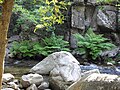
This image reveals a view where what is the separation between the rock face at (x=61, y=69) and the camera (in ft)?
20.4

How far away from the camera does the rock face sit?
6.21 metres

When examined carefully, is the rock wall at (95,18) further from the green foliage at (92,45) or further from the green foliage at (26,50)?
the green foliage at (26,50)

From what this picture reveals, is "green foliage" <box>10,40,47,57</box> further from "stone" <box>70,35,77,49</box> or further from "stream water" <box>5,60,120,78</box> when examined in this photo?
"stone" <box>70,35,77,49</box>

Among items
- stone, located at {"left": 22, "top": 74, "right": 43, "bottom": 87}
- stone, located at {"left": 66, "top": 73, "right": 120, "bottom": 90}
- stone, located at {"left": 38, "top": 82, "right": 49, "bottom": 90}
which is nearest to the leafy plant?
stone, located at {"left": 22, "top": 74, "right": 43, "bottom": 87}

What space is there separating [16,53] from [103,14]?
493 centimetres

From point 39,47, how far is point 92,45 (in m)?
2.45

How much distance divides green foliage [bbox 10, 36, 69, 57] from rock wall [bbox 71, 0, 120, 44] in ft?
4.62

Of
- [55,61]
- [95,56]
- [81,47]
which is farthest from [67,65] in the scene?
[81,47]

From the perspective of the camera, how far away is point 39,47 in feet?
37.3

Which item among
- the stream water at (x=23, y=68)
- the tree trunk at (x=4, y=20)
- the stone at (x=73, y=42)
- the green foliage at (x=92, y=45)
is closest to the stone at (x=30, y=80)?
the stream water at (x=23, y=68)

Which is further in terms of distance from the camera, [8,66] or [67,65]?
[8,66]

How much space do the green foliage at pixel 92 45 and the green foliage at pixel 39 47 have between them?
0.69 metres

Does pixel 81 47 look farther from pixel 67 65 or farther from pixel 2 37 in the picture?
pixel 2 37

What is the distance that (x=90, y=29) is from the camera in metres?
12.8
